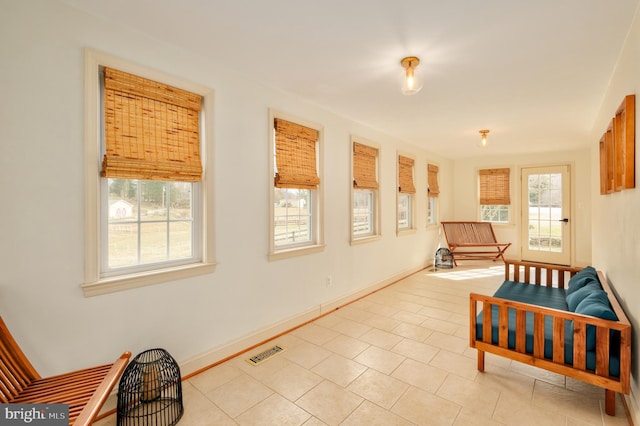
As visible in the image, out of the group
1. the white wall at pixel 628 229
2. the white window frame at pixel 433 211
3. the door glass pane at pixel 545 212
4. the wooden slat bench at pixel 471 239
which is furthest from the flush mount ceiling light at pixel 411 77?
the door glass pane at pixel 545 212

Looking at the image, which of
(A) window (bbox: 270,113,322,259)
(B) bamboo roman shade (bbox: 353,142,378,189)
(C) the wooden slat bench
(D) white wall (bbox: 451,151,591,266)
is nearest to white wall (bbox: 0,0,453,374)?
(A) window (bbox: 270,113,322,259)

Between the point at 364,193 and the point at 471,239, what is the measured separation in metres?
3.66

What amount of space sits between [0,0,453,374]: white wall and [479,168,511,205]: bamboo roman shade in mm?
5504

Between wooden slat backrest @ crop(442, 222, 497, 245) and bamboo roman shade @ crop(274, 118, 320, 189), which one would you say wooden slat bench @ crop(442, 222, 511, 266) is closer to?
wooden slat backrest @ crop(442, 222, 497, 245)

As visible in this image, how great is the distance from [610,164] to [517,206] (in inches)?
183

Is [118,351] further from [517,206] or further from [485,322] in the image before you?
[517,206]

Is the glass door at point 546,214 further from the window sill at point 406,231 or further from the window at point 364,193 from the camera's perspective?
the window at point 364,193

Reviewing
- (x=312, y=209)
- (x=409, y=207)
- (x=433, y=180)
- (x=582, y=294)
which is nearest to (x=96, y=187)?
(x=312, y=209)

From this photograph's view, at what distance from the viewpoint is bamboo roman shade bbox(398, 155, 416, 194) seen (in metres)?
5.34

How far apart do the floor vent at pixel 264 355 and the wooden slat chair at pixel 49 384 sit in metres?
1.19

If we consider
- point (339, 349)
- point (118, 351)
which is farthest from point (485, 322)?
point (118, 351)

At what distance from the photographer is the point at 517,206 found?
6.98m

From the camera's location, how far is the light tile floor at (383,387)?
1.96m
